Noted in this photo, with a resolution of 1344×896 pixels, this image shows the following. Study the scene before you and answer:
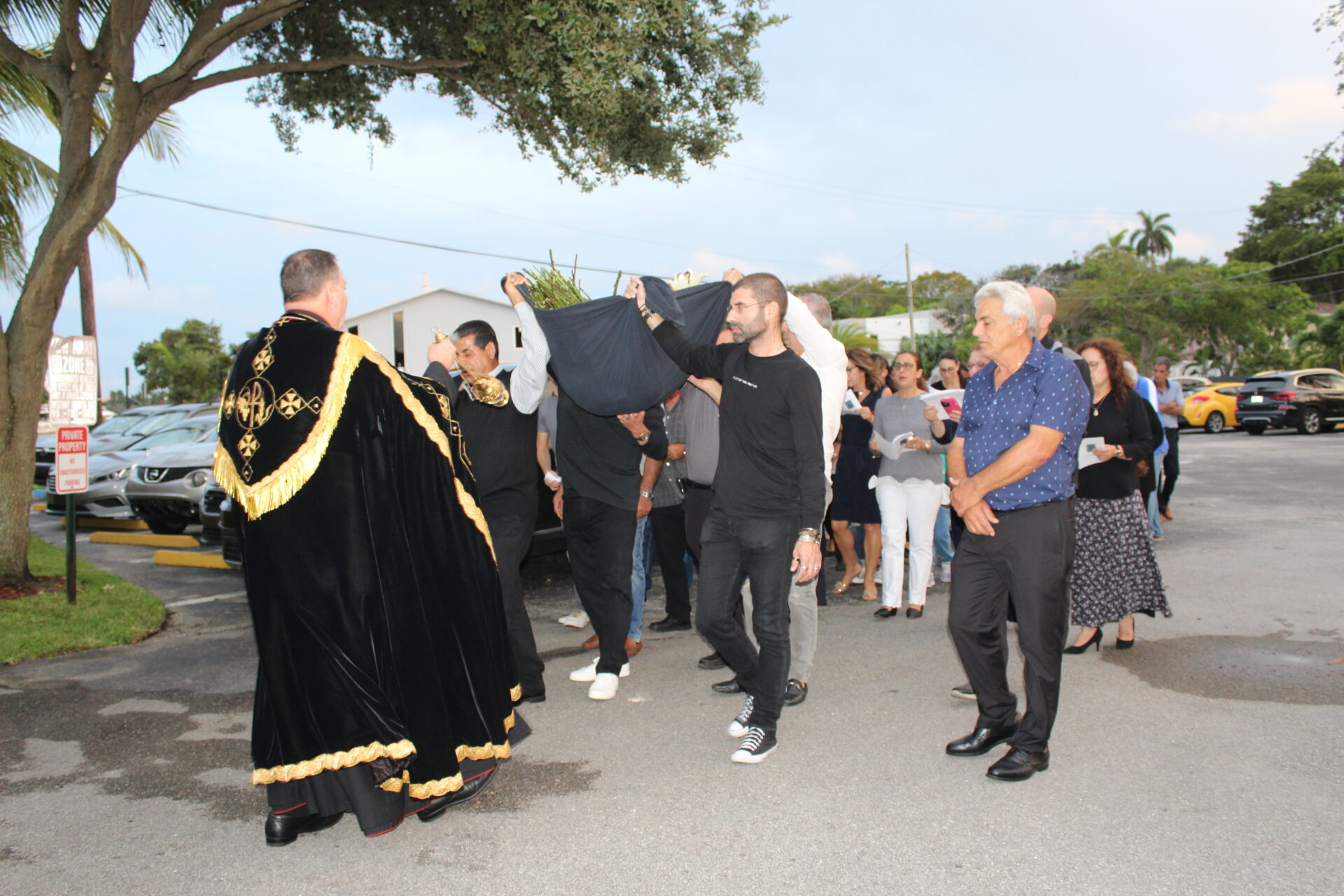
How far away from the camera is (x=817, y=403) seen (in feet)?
14.5

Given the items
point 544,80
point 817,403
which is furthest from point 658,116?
point 817,403

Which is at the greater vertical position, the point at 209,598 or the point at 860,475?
the point at 860,475

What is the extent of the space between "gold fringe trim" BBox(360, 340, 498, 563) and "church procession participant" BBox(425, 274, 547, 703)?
1.11m

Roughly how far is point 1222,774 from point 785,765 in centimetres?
175

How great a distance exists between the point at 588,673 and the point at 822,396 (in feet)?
7.21

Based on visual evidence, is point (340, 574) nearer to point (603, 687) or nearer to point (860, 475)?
point (603, 687)

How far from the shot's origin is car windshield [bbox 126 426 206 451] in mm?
14914

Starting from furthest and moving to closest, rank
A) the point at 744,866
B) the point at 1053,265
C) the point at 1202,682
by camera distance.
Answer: the point at 1053,265 → the point at 1202,682 → the point at 744,866

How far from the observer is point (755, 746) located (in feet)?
14.5

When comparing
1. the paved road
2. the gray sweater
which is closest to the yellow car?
the gray sweater

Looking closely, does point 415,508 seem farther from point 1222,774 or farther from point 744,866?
point 1222,774

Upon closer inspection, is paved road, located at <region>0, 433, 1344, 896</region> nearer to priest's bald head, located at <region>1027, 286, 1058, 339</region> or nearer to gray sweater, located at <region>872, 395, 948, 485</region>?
gray sweater, located at <region>872, 395, 948, 485</region>

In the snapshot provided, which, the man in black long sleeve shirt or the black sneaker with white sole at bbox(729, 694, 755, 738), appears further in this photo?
the black sneaker with white sole at bbox(729, 694, 755, 738)

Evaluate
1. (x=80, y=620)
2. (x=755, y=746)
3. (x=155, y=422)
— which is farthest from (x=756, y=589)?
(x=155, y=422)
